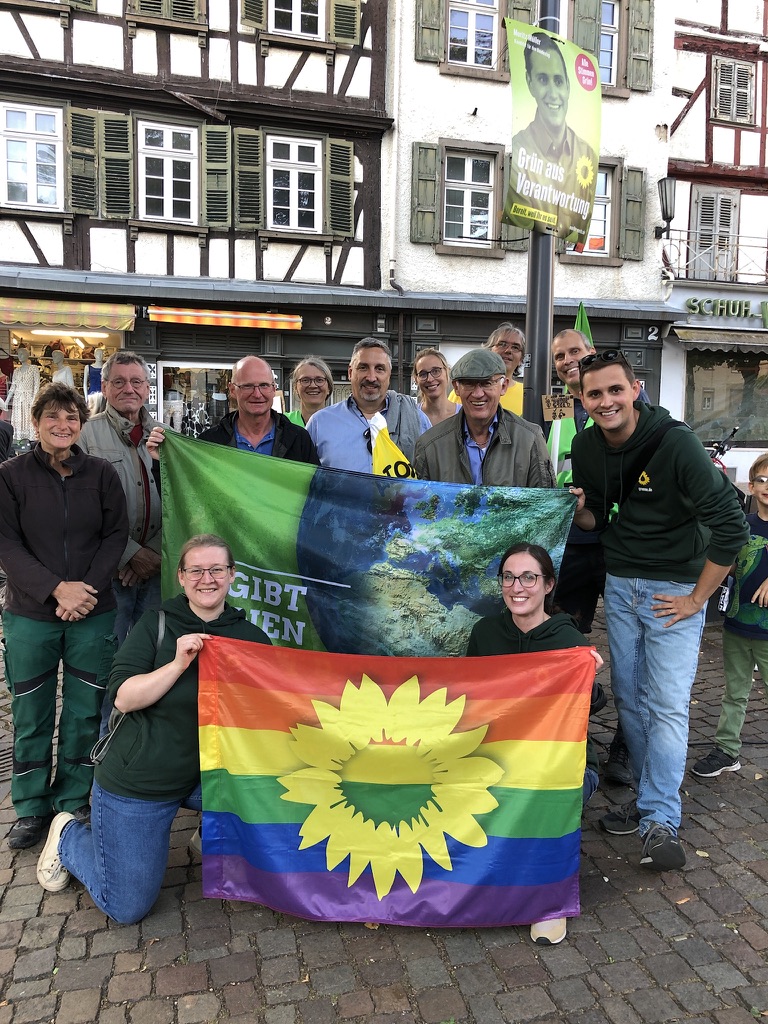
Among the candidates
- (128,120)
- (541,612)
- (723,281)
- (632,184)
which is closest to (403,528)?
(541,612)

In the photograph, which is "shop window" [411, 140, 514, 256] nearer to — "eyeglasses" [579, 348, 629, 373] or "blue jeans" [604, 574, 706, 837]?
"eyeglasses" [579, 348, 629, 373]

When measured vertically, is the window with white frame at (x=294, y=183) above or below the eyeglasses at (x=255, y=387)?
above

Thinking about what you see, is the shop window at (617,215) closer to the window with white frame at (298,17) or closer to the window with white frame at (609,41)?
the window with white frame at (609,41)

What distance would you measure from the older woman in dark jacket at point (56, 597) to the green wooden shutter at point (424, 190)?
465 inches

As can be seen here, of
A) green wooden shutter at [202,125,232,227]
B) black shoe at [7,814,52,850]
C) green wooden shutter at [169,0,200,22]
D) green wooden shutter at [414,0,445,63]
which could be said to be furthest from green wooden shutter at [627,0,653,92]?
black shoe at [7,814,52,850]

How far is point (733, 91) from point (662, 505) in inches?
728

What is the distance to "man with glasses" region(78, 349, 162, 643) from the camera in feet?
13.1

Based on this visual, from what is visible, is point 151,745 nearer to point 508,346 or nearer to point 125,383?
point 125,383

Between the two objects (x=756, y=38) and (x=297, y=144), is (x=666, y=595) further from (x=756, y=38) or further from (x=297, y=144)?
(x=756, y=38)

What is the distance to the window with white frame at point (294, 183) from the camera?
1352cm

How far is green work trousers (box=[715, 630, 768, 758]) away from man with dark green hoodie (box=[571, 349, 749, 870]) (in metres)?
1.05

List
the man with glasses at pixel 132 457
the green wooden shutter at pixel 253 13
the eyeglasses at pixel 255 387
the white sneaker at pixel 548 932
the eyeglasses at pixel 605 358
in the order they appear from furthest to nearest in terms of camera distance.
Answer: the green wooden shutter at pixel 253 13
the man with glasses at pixel 132 457
the eyeglasses at pixel 255 387
the eyeglasses at pixel 605 358
the white sneaker at pixel 548 932

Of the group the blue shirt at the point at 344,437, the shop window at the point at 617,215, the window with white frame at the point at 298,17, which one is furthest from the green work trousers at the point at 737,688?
the window with white frame at the point at 298,17

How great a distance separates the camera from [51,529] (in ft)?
11.1
